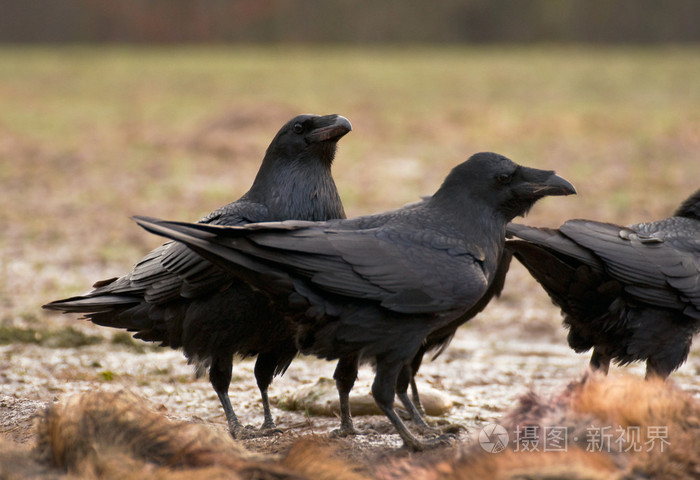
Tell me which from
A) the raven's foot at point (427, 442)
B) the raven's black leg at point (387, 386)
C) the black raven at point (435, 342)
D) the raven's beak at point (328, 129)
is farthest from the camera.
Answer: the raven's beak at point (328, 129)

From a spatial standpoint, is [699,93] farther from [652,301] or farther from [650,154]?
[652,301]

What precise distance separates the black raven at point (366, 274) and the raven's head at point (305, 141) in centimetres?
88

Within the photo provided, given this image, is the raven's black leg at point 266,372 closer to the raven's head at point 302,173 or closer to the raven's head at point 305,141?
the raven's head at point 302,173

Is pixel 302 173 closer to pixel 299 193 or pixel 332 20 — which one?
pixel 299 193

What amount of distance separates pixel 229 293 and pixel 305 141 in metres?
1.11

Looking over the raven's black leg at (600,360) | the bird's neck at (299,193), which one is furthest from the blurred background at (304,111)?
the bird's neck at (299,193)

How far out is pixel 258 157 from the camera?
16.1 meters

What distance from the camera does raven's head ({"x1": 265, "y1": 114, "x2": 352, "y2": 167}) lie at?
559 centimetres

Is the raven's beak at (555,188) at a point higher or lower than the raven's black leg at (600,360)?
higher

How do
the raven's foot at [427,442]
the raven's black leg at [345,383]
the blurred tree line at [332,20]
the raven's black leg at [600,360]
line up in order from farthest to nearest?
the blurred tree line at [332,20] < the raven's black leg at [600,360] < the raven's black leg at [345,383] < the raven's foot at [427,442]

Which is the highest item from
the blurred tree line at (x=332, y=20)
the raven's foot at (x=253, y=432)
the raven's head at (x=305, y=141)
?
the blurred tree line at (x=332, y=20)

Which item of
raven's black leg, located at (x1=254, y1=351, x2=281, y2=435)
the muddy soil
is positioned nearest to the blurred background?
the muddy soil

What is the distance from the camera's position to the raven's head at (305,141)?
18.4ft

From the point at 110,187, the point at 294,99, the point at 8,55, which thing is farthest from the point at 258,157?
the point at 8,55
